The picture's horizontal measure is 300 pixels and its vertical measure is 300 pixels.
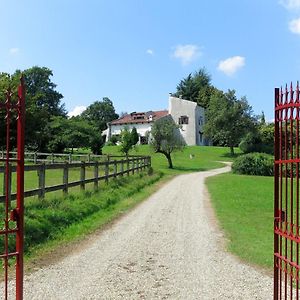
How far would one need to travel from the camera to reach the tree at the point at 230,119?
6606cm

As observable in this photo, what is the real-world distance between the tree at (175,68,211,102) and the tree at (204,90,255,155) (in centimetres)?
3718

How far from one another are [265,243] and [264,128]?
57859 mm

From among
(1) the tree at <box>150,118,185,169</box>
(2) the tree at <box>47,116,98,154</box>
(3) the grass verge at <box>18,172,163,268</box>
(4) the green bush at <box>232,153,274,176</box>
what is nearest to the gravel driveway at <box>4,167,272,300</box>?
(3) the grass verge at <box>18,172,163,268</box>

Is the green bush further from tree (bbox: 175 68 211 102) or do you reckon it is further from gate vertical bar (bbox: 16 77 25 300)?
tree (bbox: 175 68 211 102)

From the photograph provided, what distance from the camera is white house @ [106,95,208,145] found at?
78.2 meters

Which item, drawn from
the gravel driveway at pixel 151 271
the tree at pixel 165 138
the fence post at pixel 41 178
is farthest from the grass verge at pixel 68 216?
the tree at pixel 165 138

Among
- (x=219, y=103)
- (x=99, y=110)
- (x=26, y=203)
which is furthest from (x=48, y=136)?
(x=99, y=110)

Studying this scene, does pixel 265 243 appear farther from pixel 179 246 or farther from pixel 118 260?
pixel 118 260

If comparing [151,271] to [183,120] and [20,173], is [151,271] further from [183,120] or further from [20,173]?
[183,120]

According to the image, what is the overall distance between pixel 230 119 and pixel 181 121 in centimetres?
1463

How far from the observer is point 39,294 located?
6004 millimetres

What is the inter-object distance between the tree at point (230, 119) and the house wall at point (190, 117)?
825 cm

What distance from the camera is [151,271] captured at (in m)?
7.40

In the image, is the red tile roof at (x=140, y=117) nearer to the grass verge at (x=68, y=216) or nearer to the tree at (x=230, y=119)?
the tree at (x=230, y=119)
